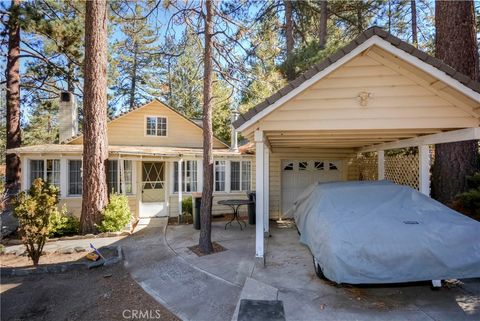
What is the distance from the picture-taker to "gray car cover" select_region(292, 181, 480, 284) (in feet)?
10.5

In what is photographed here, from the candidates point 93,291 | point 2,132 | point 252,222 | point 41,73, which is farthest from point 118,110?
point 93,291

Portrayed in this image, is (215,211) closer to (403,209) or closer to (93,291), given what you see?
(93,291)

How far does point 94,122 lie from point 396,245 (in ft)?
27.7

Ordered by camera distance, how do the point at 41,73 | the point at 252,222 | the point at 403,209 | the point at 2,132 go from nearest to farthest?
the point at 403,209
the point at 252,222
the point at 41,73
the point at 2,132

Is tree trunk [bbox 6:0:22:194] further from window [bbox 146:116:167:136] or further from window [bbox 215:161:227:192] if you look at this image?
window [bbox 215:161:227:192]

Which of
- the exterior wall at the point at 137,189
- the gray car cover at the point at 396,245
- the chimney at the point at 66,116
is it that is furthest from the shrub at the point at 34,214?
the chimney at the point at 66,116

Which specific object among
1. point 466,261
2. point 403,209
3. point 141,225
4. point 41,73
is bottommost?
point 141,225

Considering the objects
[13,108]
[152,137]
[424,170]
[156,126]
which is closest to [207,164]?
[424,170]

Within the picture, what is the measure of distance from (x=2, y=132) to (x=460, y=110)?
129ft

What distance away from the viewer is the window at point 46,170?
9.59m

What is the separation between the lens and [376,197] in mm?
4328

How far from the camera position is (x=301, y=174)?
391 inches

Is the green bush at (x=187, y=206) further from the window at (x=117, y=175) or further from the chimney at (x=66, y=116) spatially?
the chimney at (x=66, y=116)

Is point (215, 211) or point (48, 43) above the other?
point (48, 43)
